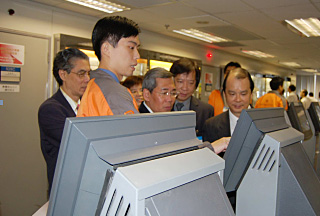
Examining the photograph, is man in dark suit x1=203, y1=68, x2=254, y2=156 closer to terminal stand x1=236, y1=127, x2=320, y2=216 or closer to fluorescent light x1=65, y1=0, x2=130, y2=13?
terminal stand x1=236, y1=127, x2=320, y2=216

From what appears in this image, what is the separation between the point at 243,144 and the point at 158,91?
1.35m

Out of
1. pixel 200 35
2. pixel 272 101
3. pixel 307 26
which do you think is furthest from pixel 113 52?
pixel 200 35

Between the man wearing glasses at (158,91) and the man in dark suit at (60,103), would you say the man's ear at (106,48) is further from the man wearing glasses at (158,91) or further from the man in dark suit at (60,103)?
the man wearing glasses at (158,91)

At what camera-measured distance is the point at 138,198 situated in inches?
22.1

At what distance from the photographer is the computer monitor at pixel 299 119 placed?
267 cm

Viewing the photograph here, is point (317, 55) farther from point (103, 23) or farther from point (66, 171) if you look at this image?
point (66, 171)

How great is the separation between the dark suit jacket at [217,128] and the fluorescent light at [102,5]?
286 cm

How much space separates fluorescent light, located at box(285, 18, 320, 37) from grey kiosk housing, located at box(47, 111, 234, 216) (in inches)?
213

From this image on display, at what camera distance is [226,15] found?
483cm

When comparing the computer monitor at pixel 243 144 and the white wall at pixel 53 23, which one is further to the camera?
the white wall at pixel 53 23

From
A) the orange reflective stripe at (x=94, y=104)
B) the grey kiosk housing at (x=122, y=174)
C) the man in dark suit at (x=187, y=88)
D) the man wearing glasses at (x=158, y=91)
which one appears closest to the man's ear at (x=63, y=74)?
the man wearing glasses at (x=158, y=91)

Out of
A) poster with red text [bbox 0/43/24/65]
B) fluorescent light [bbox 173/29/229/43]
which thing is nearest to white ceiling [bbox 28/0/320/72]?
fluorescent light [bbox 173/29/229/43]

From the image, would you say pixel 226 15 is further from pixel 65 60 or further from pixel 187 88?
pixel 65 60

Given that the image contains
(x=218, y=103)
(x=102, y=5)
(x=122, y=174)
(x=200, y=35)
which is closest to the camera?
(x=122, y=174)
